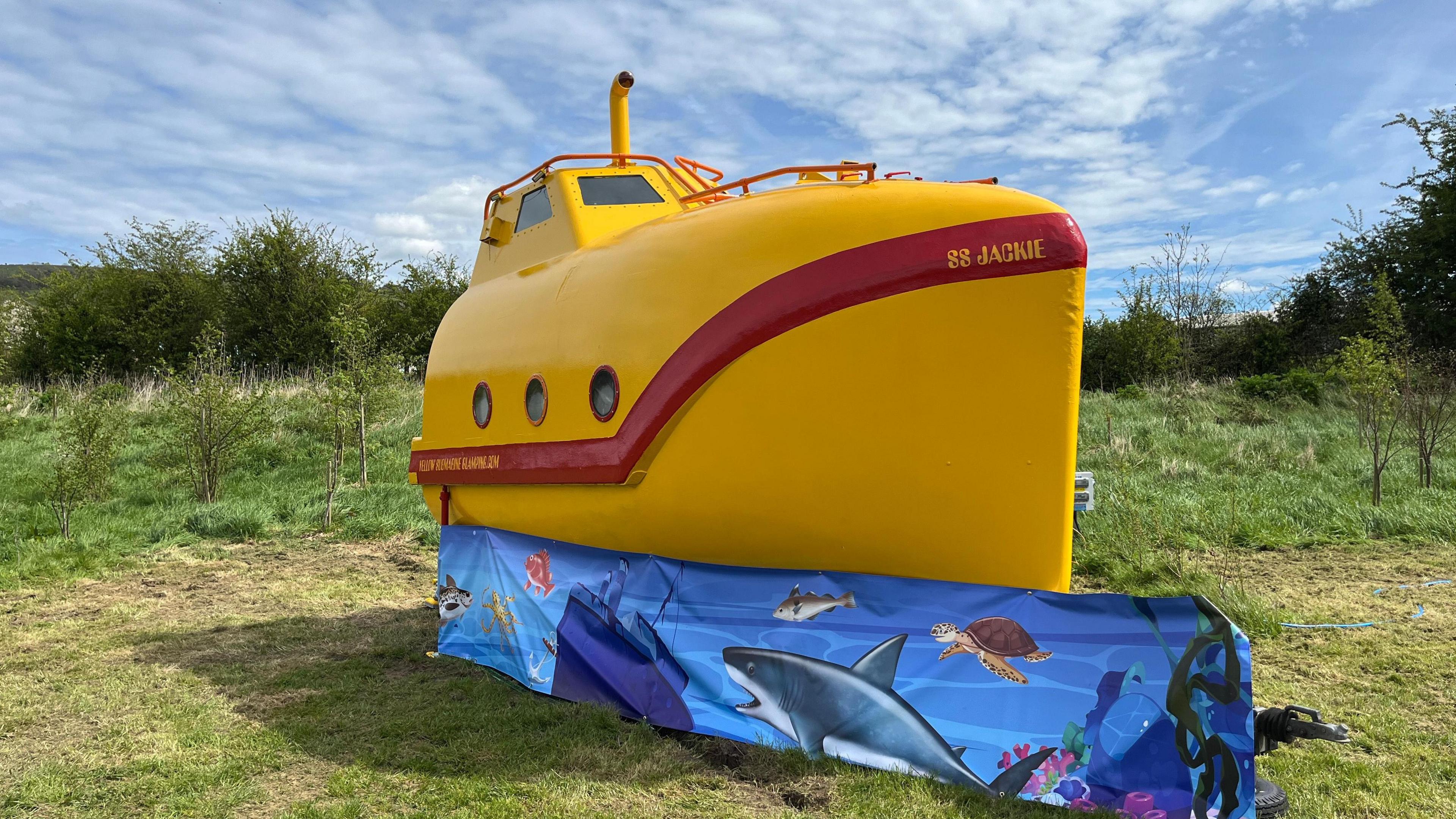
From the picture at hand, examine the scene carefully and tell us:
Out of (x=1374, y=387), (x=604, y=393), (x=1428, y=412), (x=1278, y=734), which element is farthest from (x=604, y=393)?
(x=1428, y=412)

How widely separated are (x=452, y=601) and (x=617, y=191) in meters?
2.86

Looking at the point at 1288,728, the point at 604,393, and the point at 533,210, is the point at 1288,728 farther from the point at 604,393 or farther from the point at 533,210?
the point at 533,210

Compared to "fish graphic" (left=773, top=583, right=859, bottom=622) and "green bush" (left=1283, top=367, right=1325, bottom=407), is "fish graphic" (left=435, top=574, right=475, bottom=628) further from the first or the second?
"green bush" (left=1283, top=367, right=1325, bottom=407)

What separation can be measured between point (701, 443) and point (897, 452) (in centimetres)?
84

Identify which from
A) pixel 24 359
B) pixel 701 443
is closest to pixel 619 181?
pixel 701 443

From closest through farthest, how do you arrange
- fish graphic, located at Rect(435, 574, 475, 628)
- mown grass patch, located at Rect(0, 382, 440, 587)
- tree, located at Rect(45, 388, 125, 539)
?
1. fish graphic, located at Rect(435, 574, 475, 628)
2. mown grass patch, located at Rect(0, 382, 440, 587)
3. tree, located at Rect(45, 388, 125, 539)

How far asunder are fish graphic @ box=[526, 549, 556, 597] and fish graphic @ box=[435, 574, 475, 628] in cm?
76

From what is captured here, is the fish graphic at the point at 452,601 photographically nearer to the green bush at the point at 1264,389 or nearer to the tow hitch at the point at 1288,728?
the tow hitch at the point at 1288,728

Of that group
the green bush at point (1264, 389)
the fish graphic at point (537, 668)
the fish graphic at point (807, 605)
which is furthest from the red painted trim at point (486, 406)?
the green bush at point (1264, 389)

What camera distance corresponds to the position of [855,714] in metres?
3.63

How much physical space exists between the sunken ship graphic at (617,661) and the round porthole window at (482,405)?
118 centimetres

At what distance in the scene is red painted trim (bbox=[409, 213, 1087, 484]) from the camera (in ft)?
10.9

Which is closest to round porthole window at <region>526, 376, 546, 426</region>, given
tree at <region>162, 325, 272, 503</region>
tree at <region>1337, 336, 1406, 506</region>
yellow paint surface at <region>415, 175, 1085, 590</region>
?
yellow paint surface at <region>415, 175, 1085, 590</region>

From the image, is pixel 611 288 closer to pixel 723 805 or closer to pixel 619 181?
pixel 619 181
